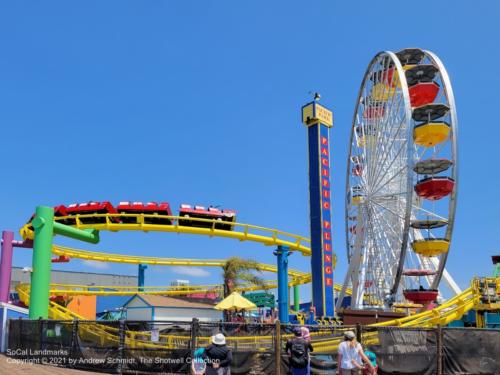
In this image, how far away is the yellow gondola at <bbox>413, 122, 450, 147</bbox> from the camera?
2559cm

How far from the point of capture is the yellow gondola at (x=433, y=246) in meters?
25.1

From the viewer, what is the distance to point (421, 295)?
24.7 meters

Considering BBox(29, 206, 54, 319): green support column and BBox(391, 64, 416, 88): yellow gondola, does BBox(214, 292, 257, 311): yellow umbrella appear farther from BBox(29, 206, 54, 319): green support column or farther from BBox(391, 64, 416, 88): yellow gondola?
BBox(391, 64, 416, 88): yellow gondola

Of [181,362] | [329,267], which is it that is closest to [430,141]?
[329,267]

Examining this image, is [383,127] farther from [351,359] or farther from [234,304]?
[351,359]

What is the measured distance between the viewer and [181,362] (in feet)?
39.9

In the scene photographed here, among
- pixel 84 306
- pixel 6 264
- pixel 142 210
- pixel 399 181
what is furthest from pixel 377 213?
pixel 84 306

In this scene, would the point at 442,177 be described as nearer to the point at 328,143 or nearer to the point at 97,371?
the point at 328,143

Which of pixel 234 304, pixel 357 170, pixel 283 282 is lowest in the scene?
pixel 234 304

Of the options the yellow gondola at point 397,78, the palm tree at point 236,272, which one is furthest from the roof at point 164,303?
the yellow gondola at point 397,78

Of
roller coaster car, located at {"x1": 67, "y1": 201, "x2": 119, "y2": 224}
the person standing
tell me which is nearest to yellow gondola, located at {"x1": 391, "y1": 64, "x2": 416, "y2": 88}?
roller coaster car, located at {"x1": 67, "y1": 201, "x2": 119, "y2": 224}

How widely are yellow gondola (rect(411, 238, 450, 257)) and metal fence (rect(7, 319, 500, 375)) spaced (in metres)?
12.8

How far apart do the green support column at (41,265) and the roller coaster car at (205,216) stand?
1053cm

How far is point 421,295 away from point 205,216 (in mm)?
11839
